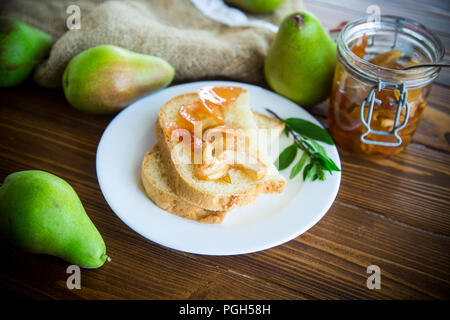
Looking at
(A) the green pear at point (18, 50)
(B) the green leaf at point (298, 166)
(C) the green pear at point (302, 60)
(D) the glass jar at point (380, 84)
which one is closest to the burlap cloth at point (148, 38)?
(A) the green pear at point (18, 50)

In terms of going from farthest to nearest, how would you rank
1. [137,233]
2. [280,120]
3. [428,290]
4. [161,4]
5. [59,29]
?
[161,4], [59,29], [280,120], [137,233], [428,290]

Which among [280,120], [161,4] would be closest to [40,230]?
[280,120]

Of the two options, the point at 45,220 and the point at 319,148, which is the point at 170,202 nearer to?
the point at 45,220

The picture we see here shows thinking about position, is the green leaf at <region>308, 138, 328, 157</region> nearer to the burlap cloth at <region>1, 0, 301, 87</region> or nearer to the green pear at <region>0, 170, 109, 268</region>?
the burlap cloth at <region>1, 0, 301, 87</region>

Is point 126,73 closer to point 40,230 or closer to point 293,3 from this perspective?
point 40,230

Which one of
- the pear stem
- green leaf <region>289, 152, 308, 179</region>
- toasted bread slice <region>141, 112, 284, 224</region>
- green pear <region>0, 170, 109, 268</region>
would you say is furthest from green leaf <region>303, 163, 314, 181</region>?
green pear <region>0, 170, 109, 268</region>
